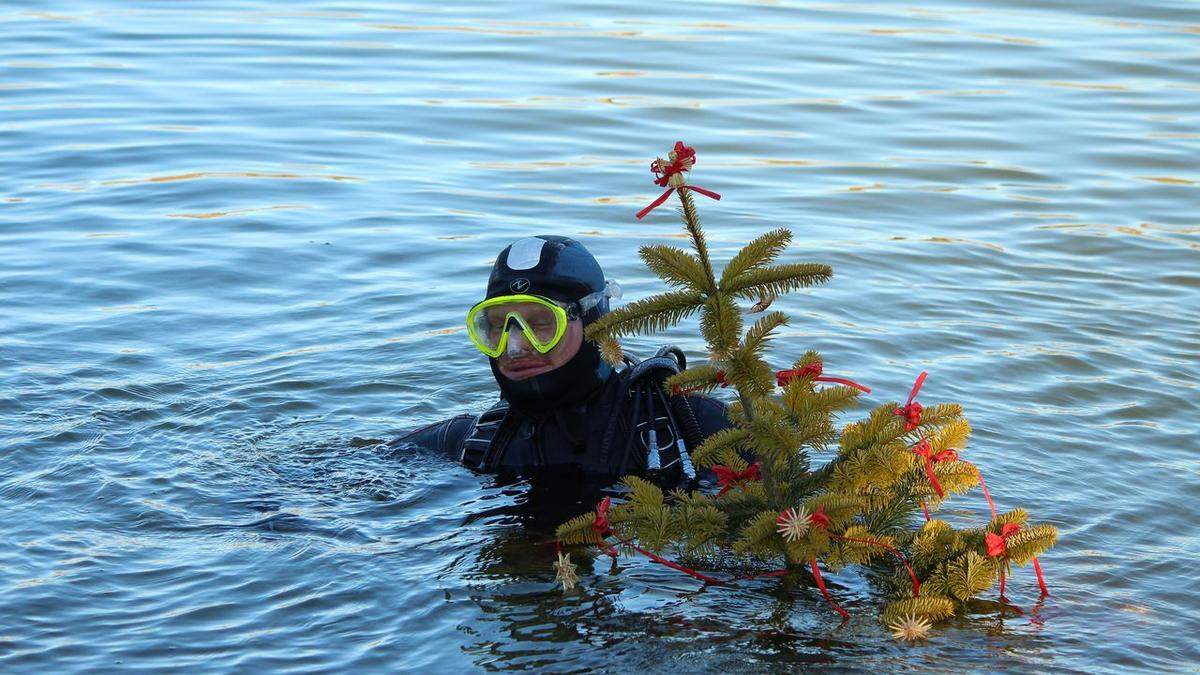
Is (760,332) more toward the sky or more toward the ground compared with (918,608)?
more toward the sky

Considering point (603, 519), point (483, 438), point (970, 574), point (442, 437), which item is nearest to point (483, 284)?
point (442, 437)

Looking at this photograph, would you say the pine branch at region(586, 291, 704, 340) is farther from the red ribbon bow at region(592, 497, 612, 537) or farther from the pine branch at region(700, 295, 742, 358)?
the red ribbon bow at region(592, 497, 612, 537)

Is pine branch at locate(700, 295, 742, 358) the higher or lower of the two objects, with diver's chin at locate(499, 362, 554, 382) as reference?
higher

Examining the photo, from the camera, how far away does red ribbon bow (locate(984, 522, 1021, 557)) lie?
4.47 metres

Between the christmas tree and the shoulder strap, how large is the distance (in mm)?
1551

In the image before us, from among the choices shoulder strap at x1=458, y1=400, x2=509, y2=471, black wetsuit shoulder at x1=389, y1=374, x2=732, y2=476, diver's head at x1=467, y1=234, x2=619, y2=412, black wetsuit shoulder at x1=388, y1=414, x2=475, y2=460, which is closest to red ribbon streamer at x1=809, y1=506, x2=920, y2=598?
black wetsuit shoulder at x1=389, y1=374, x2=732, y2=476

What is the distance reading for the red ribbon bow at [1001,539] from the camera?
4.47 metres

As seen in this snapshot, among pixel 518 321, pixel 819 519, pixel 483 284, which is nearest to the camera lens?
pixel 819 519

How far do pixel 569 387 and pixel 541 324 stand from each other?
28 centimetres

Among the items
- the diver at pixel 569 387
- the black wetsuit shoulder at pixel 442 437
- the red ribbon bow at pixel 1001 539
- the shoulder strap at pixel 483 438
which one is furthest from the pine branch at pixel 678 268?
the black wetsuit shoulder at pixel 442 437

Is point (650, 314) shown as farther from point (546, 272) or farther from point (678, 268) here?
point (546, 272)

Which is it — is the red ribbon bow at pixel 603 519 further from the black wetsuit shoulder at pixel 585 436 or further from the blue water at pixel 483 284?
the black wetsuit shoulder at pixel 585 436

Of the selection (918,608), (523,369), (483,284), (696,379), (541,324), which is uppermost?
(696,379)

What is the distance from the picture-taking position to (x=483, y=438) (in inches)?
249
